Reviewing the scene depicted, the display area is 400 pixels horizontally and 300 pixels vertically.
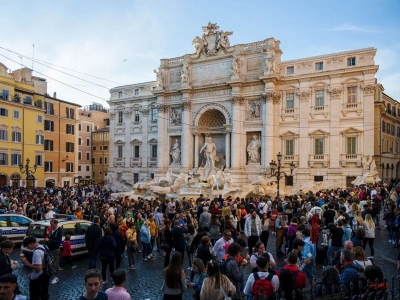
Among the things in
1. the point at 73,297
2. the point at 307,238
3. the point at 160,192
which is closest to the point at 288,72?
the point at 160,192

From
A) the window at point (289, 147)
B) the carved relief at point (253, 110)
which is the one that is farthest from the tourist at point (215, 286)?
the carved relief at point (253, 110)

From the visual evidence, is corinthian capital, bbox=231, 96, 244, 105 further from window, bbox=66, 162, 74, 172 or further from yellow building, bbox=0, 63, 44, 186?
window, bbox=66, 162, 74, 172

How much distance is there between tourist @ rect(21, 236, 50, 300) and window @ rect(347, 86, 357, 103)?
92.7ft

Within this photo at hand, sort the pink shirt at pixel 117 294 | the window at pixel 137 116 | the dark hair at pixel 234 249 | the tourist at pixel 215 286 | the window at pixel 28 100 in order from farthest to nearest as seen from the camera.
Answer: the window at pixel 137 116 → the window at pixel 28 100 → the dark hair at pixel 234 249 → the tourist at pixel 215 286 → the pink shirt at pixel 117 294

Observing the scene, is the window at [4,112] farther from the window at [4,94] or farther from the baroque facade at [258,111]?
the baroque facade at [258,111]

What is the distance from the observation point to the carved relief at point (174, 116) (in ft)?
121

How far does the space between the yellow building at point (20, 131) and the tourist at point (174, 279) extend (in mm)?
33593

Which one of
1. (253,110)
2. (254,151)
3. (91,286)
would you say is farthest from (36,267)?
(253,110)

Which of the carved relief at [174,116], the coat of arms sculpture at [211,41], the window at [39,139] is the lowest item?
the window at [39,139]

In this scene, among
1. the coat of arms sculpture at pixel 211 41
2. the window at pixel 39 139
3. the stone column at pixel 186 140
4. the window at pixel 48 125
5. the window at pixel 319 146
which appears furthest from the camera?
the window at pixel 48 125

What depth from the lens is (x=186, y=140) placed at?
3550cm

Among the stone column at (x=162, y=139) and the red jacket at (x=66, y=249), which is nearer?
the red jacket at (x=66, y=249)

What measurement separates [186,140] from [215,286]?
3063cm

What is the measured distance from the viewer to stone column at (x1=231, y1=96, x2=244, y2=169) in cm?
3259
